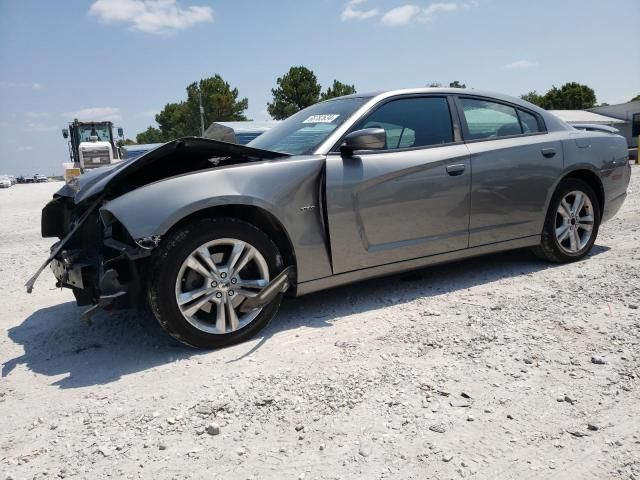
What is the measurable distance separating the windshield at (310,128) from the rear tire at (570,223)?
6.54ft

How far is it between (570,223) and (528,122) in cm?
98

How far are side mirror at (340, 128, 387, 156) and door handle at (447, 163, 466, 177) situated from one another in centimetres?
69

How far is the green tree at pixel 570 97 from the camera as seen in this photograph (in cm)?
6172

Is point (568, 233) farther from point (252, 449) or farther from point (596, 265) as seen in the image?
point (252, 449)

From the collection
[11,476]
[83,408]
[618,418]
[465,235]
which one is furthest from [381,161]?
[11,476]

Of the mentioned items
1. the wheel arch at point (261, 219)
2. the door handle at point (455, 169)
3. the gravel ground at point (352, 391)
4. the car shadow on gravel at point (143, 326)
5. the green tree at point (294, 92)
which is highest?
the green tree at point (294, 92)

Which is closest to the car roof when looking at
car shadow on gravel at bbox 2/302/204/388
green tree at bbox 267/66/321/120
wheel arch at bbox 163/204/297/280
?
wheel arch at bbox 163/204/297/280

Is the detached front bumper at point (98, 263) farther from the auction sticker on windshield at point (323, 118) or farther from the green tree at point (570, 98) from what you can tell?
the green tree at point (570, 98)

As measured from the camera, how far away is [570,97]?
62219 mm

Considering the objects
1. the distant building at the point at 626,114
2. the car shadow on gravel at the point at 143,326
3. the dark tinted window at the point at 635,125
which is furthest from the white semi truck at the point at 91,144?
the dark tinted window at the point at 635,125

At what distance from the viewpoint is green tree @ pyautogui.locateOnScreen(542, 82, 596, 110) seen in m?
61.7

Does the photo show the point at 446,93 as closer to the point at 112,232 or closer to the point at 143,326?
the point at 112,232

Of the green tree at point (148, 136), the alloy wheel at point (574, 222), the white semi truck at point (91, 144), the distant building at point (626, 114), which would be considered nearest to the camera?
the alloy wheel at point (574, 222)

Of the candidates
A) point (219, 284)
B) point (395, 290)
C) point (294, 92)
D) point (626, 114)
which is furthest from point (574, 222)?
point (626, 114)
